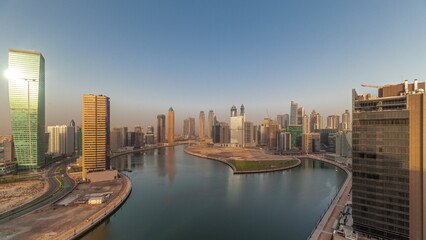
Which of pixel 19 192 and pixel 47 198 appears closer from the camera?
pixel 47 198

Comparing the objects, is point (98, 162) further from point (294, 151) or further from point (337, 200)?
point (294, 151)

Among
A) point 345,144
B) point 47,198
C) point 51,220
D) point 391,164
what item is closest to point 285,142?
point 345,144

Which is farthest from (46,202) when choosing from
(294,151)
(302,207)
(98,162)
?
(294,151)

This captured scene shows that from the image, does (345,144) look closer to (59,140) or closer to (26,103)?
(26,103)

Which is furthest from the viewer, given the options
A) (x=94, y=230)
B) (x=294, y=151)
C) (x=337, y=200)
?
(x=294, y=151)

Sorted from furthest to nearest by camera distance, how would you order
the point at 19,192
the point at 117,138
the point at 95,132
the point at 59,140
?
the point at 117,138, the point at 59,140, the point at 95,132, the point at 19,192

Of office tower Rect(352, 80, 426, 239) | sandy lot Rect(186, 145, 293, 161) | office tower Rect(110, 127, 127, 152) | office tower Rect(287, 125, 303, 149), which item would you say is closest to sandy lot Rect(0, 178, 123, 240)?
office tower Rect(352, 80, 426, 239)
